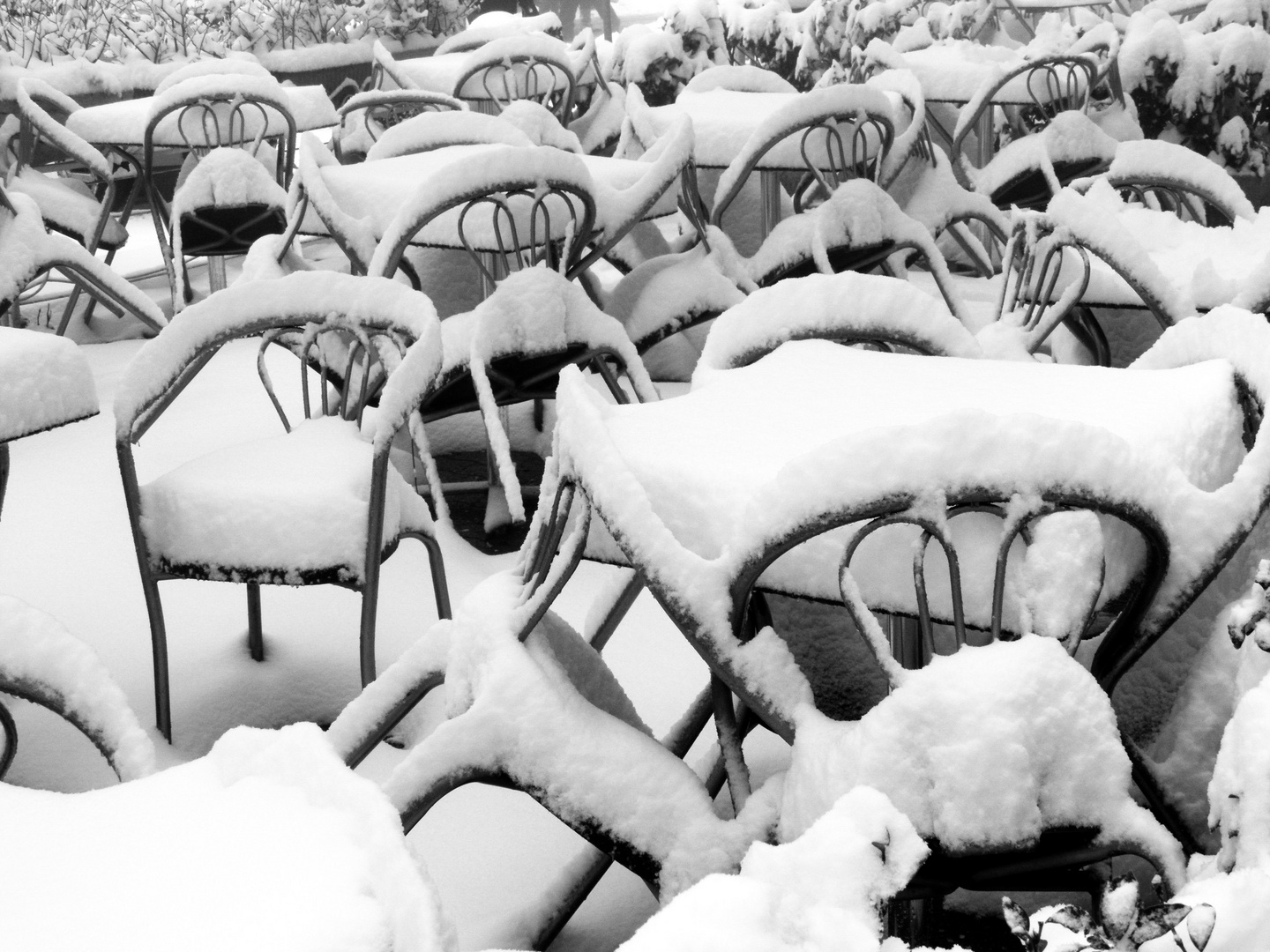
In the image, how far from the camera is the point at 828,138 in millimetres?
4113

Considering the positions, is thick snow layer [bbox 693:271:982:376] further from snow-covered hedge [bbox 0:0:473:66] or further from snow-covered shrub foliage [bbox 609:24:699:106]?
snow-covered hedge [bbox 0:0:473:66]

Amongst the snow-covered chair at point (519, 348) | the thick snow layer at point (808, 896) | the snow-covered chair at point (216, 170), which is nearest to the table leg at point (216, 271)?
the snow-covered chair at point (216, 170)

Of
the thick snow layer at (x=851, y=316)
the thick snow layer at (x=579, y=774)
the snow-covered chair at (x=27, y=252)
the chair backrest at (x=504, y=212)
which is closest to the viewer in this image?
the thick snow layer at (x=579, y=774)

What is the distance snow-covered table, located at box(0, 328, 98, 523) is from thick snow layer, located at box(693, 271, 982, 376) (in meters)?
1.12

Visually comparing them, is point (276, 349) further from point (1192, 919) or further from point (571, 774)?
point (1192, 919)

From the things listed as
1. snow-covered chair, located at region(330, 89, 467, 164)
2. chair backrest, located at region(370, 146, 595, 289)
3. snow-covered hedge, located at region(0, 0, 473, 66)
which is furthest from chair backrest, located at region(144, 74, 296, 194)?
snow-covered hedge, located at region(0, 0, 473, 66)

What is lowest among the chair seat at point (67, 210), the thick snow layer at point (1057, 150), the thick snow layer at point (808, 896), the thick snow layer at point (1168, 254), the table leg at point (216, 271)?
the table leg at point (216, 271)

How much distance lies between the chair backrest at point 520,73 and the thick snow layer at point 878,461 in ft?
14.4

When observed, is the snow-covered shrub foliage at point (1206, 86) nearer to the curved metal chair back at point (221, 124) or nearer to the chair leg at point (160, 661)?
the curved metal chair back at point (221, 124)

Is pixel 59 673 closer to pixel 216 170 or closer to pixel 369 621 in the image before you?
pixel 369 621

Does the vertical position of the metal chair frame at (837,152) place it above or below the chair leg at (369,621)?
above

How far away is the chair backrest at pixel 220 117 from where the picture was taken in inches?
193

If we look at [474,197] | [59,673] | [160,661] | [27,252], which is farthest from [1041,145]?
[59,673]

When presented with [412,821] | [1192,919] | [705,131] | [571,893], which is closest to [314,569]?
[571,893]
